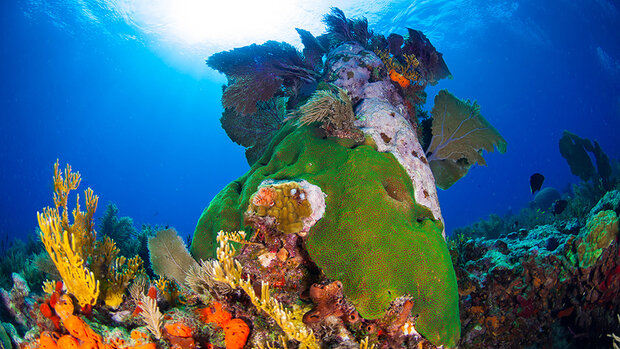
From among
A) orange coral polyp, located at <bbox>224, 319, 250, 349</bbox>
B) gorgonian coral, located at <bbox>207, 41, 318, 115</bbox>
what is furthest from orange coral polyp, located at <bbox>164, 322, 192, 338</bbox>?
gorgonian coral, located at <bbox>207, 41, 318, 115</bbox>

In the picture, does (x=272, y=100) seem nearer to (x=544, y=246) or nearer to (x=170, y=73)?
(x=544, y=246)

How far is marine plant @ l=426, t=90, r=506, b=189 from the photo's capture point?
555 cm

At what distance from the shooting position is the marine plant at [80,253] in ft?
8.27

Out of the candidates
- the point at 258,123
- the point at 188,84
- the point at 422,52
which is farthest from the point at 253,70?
the point at 188,84

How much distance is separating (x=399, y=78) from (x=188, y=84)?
212ft

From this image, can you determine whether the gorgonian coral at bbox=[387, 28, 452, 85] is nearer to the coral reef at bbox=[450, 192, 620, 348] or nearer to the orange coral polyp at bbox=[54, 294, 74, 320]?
the coral reef at bbox=[450, 192, 620, 348]

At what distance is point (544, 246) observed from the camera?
4.91 metres

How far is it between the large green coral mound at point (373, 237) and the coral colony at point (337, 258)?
0.02m

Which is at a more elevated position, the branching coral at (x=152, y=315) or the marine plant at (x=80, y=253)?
the marine plant at (x=80, y=253)

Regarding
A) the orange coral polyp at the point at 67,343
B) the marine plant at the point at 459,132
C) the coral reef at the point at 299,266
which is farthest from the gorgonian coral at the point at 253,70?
the orange coral polyp at the point at 67,343

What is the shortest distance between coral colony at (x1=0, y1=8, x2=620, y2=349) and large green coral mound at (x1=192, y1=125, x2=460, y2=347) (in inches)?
0.7

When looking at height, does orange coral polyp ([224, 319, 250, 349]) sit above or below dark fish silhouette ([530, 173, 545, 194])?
below

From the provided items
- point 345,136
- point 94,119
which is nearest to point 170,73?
point 94,119

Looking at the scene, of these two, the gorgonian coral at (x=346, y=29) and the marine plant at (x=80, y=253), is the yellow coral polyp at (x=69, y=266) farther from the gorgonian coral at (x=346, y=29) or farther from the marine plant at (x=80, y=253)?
the gorgonian coral at (x=346, y=29)
